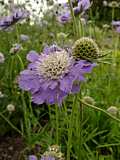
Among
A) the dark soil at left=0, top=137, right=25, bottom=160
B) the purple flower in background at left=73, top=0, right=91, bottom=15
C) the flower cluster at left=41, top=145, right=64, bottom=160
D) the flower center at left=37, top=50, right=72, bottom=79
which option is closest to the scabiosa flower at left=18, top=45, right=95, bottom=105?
the flower center at left=37, top=50, right=72, bottom=79

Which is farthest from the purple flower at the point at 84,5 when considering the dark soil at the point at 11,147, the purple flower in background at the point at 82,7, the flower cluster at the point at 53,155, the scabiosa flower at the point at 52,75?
the dark soil at the point at 11,147

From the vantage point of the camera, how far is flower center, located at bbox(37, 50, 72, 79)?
1.28 meters

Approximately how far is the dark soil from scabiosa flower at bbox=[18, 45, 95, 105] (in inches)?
53.8

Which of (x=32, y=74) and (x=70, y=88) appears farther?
(x=32, y=74)

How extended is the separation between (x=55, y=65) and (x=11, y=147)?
1566mm

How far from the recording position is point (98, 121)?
103 inches

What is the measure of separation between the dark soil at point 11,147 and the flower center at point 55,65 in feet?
4.49

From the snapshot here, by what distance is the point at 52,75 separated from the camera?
4.24ft

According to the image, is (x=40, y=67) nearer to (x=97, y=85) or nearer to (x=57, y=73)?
(x=57, y=73)

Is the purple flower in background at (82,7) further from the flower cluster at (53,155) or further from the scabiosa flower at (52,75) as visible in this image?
the flower cluster at (53,155)

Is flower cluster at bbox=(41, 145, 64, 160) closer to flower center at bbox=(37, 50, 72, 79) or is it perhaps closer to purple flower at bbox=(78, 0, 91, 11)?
flower center at bbox=(37, 50, 72, 79)

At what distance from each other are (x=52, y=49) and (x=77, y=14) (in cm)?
34

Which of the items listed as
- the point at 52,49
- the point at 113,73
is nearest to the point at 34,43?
the point at 113,73

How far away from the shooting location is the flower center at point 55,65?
4.19ft
